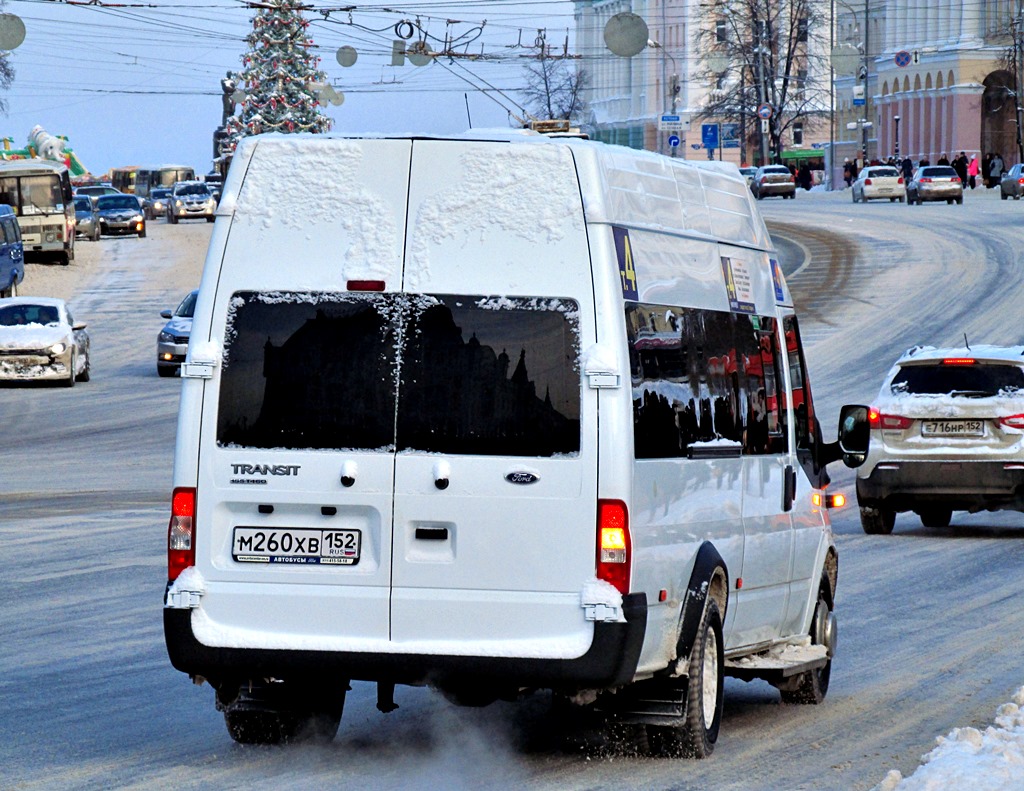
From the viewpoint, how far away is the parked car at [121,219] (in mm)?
68000

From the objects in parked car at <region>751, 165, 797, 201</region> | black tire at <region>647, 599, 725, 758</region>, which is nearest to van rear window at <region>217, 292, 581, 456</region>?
black tire at <region>647, 599, 725, 758</region>

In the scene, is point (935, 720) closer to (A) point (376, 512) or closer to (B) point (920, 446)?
(A) point (376, 512)

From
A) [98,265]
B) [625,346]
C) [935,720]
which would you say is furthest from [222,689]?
[98,265]

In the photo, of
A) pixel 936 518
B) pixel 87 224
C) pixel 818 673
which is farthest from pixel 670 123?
pixel 818 673

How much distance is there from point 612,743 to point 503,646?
39.5 inches

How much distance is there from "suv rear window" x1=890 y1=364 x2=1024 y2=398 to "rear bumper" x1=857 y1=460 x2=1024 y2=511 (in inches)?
24.3

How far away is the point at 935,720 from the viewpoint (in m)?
8.48

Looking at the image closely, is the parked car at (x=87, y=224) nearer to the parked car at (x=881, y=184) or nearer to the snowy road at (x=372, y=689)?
the parked car at (x=881, y=184)

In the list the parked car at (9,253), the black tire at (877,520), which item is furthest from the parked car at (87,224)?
the black tire at (877,520)

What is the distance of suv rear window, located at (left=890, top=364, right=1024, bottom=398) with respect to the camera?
16828mm

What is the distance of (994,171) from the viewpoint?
283ft

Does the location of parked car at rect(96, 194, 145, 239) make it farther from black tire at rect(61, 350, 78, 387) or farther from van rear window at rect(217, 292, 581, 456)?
van rear window at rect(217, 292, 581, 456)

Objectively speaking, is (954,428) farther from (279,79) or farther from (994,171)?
(994,171)

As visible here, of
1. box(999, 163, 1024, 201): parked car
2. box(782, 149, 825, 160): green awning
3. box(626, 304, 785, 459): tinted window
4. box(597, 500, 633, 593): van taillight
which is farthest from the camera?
box(782, 149, 825, 160): green awning
